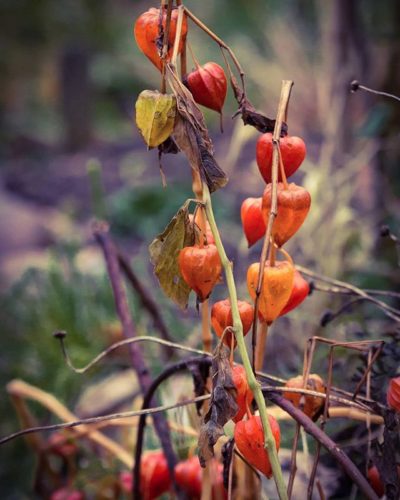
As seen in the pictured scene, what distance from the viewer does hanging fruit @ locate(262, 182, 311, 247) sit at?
17.6 inches

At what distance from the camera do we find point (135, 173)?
14.4 feet

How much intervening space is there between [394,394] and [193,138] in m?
0.22

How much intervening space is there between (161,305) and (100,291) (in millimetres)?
214

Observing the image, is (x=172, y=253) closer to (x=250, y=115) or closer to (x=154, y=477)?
(x=250, y=115)

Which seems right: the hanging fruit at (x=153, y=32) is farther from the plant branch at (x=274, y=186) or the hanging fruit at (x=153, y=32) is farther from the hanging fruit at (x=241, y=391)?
the hanging fruit at (x=241, y=391)

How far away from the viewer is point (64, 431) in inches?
31.2

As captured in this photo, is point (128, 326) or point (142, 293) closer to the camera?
point (128, 326)

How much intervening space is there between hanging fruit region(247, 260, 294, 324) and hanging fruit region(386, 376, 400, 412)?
0.31 feet

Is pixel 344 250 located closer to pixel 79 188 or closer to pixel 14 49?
pixel 79 188

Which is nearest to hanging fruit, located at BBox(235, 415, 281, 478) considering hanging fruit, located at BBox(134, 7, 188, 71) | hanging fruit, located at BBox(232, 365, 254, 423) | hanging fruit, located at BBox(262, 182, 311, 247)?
hanging fruit, located at BBox(232, 365, 254, 423)

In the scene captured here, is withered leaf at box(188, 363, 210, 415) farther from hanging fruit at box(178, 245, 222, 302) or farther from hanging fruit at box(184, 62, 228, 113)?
hanging fruit at box(184, 62, 228, 113)

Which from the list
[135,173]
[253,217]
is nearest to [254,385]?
[253,217]

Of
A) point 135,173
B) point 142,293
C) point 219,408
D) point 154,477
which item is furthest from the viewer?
point 135,173

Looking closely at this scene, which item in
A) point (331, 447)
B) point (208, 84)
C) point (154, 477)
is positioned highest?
point (208, 84)
